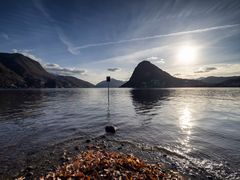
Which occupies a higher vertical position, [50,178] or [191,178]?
[50,178]

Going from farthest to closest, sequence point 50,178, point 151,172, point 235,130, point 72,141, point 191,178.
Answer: point 235,130, point 72,141, point 191,178, point 151,172, point 50,178

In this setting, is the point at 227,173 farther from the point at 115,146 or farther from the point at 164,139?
the point at 115,146

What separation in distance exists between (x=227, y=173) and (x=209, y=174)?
1.22 m

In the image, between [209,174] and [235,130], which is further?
[235,130]

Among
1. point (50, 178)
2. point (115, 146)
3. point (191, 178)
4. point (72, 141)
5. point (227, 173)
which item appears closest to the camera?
point (50, 178)

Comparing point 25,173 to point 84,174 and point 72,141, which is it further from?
point 72,141

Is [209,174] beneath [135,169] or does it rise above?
beneath

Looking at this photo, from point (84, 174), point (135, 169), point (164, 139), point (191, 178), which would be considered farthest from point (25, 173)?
point (164, 139)

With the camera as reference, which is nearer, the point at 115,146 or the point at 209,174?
the point at 209,174

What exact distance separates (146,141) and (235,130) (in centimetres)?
1251

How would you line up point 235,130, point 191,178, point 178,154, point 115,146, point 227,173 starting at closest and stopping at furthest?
1. point 191,178
2. point 227,173
3. point 178,154
4. point 115,146
5. point 235,130

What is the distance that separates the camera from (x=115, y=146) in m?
Result: 13.2

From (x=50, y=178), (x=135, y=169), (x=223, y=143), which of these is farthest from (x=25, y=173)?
(x=223, y=143)

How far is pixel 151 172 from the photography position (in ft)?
25.9
